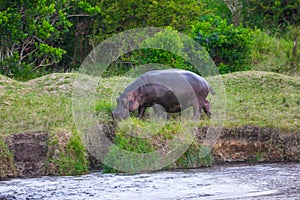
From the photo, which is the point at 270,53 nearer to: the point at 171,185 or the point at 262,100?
the point at 262,100

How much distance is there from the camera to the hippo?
901 centimetres

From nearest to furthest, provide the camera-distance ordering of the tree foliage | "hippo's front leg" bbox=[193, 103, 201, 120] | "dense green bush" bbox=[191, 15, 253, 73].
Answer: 1. "hippo's front leg" bbox=[193, 103, 201, 120]
2. the tree foliage
3. "dense green bush" bbox=[191, 15, 253, 73]

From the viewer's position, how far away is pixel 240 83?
39.5ft

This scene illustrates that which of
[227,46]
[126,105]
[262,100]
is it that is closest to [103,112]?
[126,105]

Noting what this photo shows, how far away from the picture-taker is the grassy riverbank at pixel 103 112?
8266 millimetres

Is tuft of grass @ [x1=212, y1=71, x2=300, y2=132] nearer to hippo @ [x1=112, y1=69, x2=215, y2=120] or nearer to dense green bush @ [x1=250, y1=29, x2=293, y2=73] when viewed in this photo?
hippo @ [x1=112, y1=69, x2=215, y2=120]

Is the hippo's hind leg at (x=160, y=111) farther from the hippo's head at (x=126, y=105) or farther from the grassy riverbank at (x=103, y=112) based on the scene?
the hippo's head at (x=126, y=105)

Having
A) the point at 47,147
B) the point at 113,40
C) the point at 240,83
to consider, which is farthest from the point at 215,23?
the point at 47,147

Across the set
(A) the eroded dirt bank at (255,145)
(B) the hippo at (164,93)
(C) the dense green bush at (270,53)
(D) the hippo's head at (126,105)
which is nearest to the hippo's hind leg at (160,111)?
(B) the hippo at (164,93)

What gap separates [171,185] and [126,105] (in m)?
1.79

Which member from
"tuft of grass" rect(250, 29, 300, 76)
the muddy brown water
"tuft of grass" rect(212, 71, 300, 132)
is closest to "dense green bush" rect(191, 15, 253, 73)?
"tuft of grass" rect(250, 29, 300, 76)

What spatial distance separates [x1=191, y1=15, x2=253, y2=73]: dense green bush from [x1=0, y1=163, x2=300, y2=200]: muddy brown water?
19.2 feet

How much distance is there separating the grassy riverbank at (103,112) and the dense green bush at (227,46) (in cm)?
166

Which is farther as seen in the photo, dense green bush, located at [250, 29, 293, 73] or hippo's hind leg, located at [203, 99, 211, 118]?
dense green bush, located at [250, 29, 293, 73]
